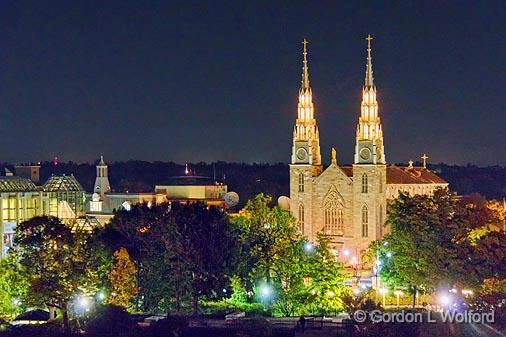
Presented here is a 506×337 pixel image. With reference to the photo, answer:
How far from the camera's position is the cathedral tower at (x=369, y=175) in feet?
296

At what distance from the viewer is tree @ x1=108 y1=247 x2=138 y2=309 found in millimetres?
61844

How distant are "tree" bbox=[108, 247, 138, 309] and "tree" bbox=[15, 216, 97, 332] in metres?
1.13

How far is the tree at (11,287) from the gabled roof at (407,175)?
119ft

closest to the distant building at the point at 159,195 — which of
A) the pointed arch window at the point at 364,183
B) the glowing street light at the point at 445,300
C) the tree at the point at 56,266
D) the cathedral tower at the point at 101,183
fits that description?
the cathedral tower at the point at 101,183

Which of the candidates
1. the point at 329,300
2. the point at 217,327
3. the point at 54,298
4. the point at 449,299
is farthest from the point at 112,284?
the point at 449,299

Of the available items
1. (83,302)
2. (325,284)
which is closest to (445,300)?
(325,284)

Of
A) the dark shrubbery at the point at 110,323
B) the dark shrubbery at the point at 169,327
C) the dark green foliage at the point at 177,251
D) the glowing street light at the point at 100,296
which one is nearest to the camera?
the dark shrubbery at the point at 169,327

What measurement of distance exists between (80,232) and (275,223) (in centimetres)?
1338

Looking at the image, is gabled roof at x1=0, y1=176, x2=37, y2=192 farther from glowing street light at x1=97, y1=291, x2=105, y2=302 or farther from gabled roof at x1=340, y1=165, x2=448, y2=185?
gabled roof at x1=340, y1=165, x2=448, y2=185

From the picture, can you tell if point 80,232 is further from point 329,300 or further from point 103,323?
point 329,300

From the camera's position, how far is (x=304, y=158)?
9456cm

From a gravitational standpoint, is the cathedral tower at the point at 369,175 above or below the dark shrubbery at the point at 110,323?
above

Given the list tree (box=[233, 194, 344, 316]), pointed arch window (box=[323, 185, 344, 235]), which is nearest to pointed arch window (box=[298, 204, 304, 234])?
pointed arch window (box=[323, 185, 344, 235])

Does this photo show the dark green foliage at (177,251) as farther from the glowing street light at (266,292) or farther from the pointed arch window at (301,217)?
the pointed arch window at (301,217)
